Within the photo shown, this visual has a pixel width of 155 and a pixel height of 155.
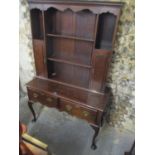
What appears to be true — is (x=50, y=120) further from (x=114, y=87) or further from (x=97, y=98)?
(x=114, y=87)

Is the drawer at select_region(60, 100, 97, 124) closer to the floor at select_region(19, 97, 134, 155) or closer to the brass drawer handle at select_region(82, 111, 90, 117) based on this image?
the brass drawer handle at select_region(82, 111, 90, 117)

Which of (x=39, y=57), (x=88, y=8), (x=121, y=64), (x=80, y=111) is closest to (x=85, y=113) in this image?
(x=80, y=111)

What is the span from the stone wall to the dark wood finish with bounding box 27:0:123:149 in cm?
11

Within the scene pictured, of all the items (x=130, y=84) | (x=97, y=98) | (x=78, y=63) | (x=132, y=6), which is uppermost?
(x=132, y=6)

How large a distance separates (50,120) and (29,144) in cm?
103

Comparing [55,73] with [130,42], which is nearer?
[130,42]

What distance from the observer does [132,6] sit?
49.3 inches

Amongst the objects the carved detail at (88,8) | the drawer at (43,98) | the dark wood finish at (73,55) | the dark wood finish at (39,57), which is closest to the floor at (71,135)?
A: the dark wood finish at (73,55)

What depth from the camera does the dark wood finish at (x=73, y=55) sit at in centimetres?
141

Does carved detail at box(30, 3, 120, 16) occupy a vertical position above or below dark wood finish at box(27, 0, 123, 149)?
above

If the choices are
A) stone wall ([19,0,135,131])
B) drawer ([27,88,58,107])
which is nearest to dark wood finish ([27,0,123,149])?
drawer ([27,88,58,107])

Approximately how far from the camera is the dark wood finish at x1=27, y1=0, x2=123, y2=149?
141 centimetres

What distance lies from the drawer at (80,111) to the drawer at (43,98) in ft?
0.36
